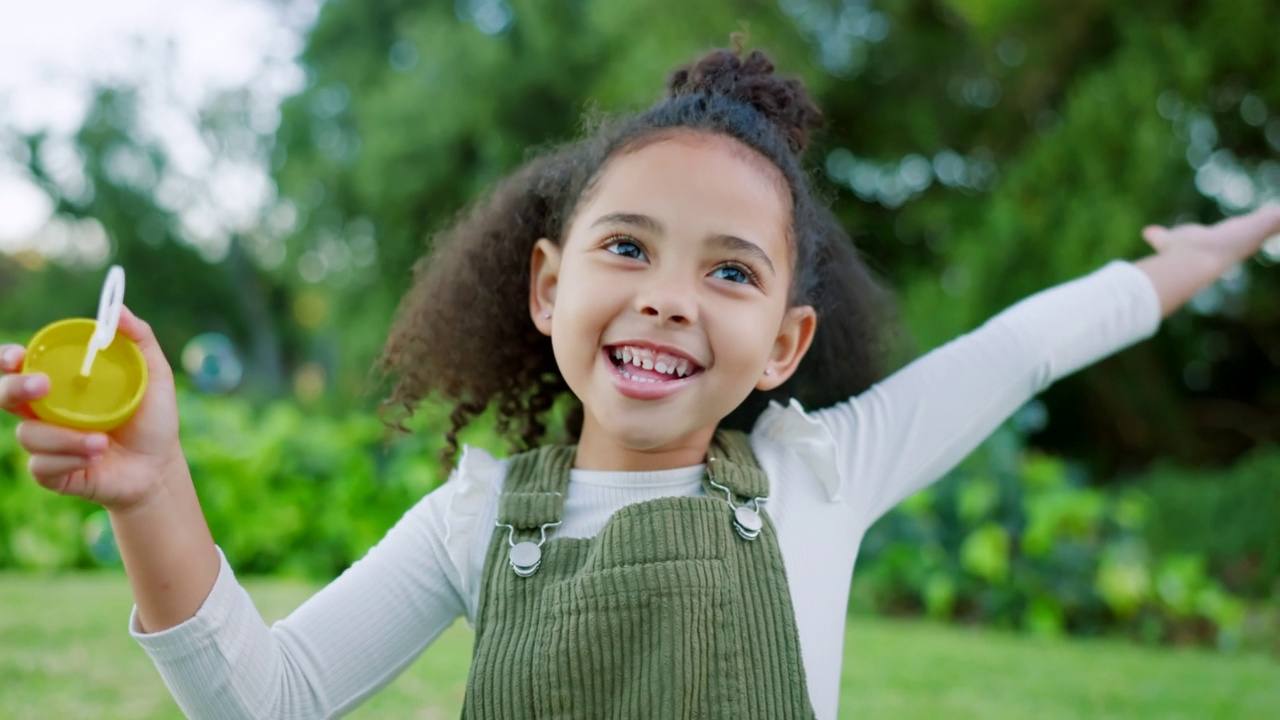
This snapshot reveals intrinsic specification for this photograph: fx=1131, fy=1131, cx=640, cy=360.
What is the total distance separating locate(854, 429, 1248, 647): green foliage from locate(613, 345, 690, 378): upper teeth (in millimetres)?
3163

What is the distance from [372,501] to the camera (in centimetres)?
482

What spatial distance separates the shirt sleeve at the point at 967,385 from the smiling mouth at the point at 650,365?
0.30 meters

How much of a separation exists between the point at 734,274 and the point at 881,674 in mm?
1861

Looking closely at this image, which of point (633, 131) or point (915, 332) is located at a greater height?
point (915, 332)

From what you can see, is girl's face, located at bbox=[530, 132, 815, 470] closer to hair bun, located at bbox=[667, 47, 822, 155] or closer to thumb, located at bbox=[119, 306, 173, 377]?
hair bun, located at bbox=[667, 47, 822, 155]

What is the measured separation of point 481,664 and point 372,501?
141 inches

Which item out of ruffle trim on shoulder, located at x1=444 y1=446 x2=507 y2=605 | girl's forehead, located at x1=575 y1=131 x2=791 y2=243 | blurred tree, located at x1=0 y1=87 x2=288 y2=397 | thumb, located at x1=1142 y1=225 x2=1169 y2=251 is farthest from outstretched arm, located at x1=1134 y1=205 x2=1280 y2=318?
blurred tree, located at x1=0 y1=87 x2=288 y2=397

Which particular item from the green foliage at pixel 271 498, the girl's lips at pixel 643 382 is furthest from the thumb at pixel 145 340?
the green foliage at pixel 271 498

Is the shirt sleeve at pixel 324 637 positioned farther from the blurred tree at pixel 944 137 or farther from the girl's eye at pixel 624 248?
the blurred tree at pixel 944 137

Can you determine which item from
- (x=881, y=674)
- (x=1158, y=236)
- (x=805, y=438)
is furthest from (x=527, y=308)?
(x=881, y=674)

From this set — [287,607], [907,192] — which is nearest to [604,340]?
[287,607]

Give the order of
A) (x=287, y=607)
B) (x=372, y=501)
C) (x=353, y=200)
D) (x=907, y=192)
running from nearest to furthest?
1. (x=287, y=607)
2. (x=372, y=501)
3. (x=907, y=192)
4. (x=353, y=200)

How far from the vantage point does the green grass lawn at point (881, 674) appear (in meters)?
2.52

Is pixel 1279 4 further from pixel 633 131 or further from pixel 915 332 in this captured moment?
pixel 633 131
